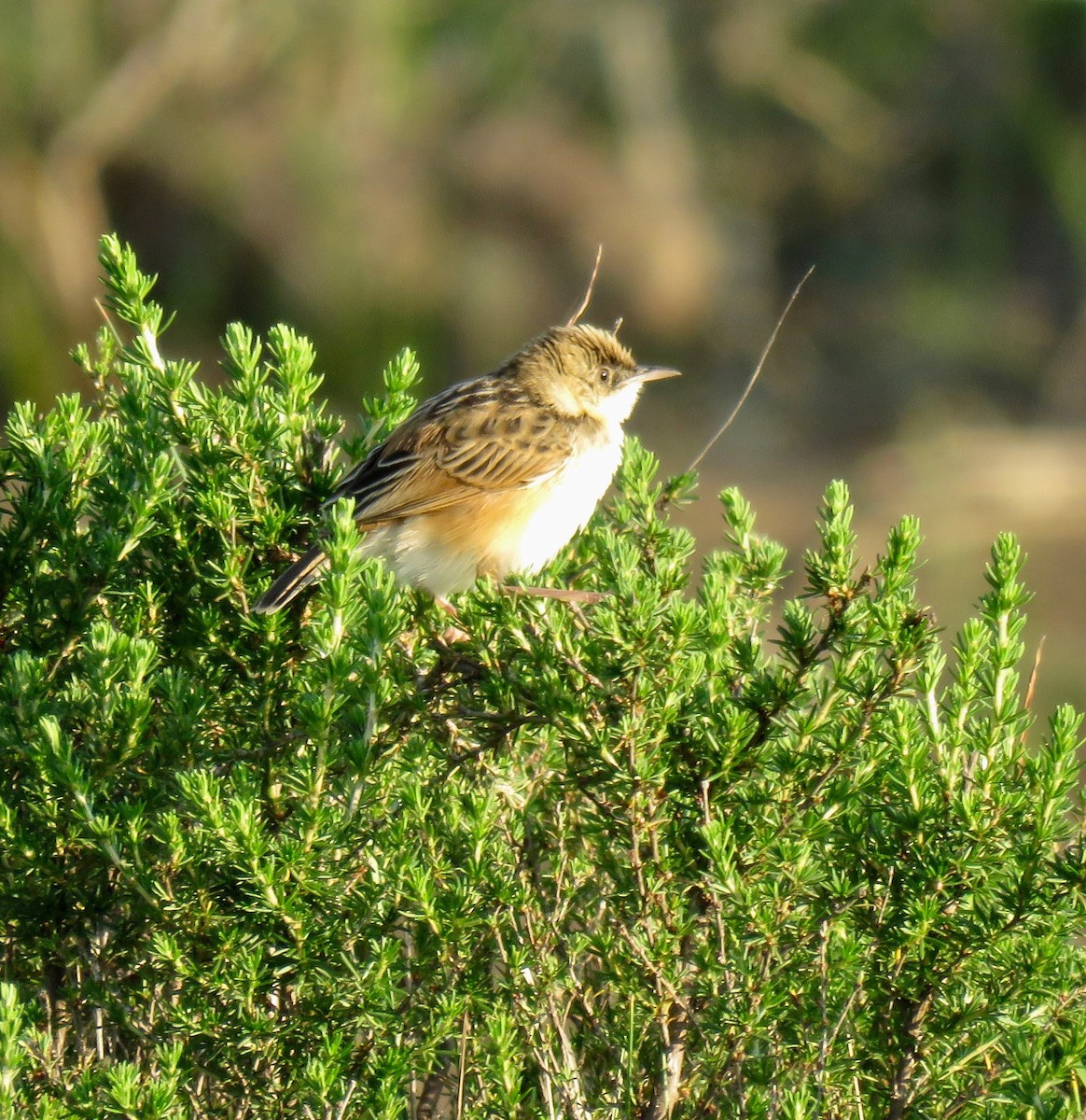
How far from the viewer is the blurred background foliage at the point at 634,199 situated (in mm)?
16359

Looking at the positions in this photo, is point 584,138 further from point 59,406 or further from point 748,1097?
point 748,1097

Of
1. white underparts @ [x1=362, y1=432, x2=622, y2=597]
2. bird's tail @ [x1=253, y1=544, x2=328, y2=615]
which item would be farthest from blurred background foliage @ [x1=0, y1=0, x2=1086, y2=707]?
bird's tail @ [x1=253, y1=544, x2=328, y2=615]

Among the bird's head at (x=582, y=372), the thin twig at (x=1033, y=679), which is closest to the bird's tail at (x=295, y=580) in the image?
the thin twig at (x=1033, y=679)

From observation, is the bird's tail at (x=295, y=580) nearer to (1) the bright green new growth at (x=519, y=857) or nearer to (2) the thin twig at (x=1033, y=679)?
(1) the bright green new growth at (x=519, y=857)

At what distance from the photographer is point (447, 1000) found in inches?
128

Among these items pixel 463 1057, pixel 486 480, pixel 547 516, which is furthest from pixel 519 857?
pixel 486 480

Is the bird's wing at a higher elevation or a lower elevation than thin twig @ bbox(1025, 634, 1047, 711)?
higher

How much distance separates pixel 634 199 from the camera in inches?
700

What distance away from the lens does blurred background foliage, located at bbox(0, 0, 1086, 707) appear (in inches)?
644

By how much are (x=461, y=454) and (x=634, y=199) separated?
12.7 meters

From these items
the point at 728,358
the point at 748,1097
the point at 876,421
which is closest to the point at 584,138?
the point at 728,358

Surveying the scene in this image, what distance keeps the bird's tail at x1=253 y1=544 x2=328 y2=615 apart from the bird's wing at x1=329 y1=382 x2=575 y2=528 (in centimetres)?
117

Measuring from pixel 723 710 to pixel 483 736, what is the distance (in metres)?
0.70

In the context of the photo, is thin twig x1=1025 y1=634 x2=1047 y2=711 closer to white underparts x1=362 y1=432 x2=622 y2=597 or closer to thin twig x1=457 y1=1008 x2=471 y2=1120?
thin twig x1=457 y1=1008 x2=471 y2=1120
